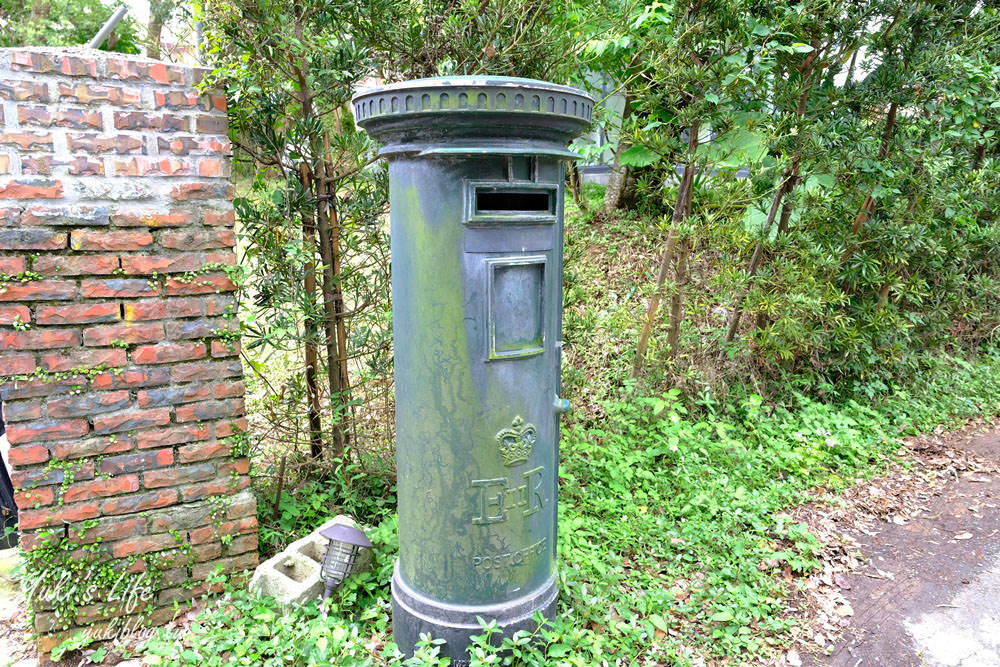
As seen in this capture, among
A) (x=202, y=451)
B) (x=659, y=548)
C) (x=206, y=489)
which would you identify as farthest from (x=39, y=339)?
(x=659, y=548)

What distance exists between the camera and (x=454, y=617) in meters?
2.31

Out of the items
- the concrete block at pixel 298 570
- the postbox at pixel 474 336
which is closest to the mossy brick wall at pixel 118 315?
the concrete block at pixel 298 570

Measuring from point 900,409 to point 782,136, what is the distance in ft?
8.12

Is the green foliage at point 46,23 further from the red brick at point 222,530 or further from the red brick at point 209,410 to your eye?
the red brick at point 222,530

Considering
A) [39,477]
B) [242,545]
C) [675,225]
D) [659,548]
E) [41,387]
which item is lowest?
[659,548]

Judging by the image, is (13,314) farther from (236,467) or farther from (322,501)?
(322,501)

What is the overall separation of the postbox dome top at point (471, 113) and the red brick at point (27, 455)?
179 centimetres

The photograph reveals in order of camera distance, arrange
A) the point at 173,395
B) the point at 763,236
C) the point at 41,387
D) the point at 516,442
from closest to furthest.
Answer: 1. the point at 516,442
2. the point at 41,387
3. the point at 173,395
4. the point at 763,236

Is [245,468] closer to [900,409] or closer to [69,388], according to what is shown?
[69,388]

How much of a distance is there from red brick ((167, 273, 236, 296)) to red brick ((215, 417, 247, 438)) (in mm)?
A: 578

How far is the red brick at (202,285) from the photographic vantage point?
2.57m

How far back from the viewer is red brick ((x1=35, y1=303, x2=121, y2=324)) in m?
2.40

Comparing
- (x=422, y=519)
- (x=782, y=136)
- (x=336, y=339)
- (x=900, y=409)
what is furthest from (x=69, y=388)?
(x=900, y=409)

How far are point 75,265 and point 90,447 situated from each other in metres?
Result: 0.73
